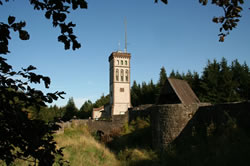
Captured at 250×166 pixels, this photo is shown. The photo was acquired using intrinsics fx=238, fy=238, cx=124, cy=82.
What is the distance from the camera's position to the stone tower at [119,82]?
38.6 meters

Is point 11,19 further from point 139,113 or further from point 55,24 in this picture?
point 139,113

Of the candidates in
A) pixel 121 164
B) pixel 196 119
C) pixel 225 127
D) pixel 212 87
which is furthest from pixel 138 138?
pixel 212 87

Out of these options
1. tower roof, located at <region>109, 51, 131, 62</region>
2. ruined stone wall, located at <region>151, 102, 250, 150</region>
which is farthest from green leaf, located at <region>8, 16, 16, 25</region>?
tower roof, located at <region>109, 51, 131, 62</region>

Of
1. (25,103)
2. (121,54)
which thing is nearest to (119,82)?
(121,54)

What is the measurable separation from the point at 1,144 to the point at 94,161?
38.7 ft

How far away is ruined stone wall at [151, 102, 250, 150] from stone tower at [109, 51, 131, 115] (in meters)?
24.4

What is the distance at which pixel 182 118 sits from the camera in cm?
1290

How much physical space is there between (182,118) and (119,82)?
2713cm

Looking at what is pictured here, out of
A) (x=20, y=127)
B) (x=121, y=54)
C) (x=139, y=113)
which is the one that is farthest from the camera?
(x=121, y=54)

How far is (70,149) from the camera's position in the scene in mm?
14641

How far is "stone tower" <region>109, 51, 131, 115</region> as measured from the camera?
38.6 metres

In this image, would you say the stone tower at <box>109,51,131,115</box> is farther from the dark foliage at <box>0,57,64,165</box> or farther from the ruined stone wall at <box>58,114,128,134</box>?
the dark foliage at <box>0,57,64,165</box>

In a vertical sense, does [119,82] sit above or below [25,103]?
above

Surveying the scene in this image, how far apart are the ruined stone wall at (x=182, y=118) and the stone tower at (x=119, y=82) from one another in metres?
24.4
